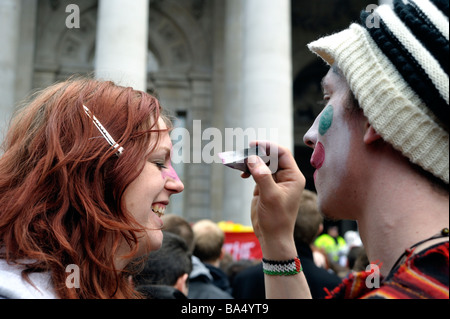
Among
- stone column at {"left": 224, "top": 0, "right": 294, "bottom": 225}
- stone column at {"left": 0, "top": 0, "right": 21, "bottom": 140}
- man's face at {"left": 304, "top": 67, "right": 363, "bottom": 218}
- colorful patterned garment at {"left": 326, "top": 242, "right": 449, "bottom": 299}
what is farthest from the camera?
stone column at {"left": 0, "top": 0, "right": 21, "bottom": 140}

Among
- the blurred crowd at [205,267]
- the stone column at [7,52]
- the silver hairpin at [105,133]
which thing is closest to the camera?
the silver hairpin at [105,133]

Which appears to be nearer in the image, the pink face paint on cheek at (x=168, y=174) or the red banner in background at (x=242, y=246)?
the pink face paint on cheek at (x=168, y=174)

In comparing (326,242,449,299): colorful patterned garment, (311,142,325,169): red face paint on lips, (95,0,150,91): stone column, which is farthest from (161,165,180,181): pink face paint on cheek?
(95,0,150,91): stone column

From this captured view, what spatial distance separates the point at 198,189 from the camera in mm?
21266

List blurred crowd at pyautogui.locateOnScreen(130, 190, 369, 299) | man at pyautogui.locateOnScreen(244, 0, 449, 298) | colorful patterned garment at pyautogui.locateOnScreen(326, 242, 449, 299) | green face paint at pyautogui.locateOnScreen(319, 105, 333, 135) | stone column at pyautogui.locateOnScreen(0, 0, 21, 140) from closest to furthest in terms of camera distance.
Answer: colorful patterned garment at pyautogui.locateOnScreen(326, 242, 449, 299) < man at pyautogui.locateOnScreen(244, 0, 449, 298) < green face paint at pyautogui.locateOnScreen(319, 105, 333, 135) < blurred crowd at pyautogui.locateOnScreen(130, 190, 369, 299) < stone column at pyautogui.locateOnScreen(0, 0, 21, 140)

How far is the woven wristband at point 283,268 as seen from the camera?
7.78 ft

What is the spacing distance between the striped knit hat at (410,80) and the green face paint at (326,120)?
0.59ft

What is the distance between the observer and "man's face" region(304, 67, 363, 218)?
1846 millimetres

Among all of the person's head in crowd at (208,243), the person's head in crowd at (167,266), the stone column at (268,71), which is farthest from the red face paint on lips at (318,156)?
the stone column at (268,71)

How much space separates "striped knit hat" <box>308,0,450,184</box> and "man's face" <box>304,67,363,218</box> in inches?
4.9

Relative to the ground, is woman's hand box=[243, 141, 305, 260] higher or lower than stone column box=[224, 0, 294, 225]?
lower

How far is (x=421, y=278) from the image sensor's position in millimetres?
1393

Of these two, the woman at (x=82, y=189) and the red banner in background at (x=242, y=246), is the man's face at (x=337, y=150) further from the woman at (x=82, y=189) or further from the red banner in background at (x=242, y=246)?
the red banner in background at (x=242, y=246)

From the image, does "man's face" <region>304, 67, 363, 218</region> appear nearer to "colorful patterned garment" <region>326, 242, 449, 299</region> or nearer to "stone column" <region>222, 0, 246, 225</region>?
"colorful patterned garment" <region>326, 242, 449, 299</region>
